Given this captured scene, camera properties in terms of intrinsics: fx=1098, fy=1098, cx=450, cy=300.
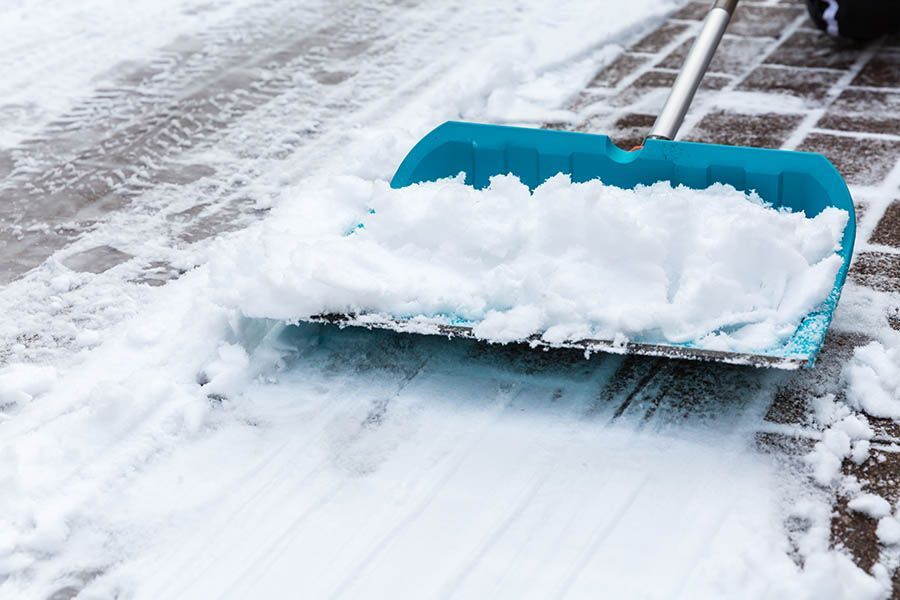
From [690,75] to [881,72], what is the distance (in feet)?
5.46

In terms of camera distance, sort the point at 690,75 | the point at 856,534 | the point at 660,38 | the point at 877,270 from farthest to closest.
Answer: the point at 660,38 → the point at 690,75 → the point at 877,270 → the point at 856,534

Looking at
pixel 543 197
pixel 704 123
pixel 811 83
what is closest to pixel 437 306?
pixel 543 197

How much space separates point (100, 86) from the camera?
4590mm

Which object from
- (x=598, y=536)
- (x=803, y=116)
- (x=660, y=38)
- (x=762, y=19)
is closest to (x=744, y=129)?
(x=803, y=116)

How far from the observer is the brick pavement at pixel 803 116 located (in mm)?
2262

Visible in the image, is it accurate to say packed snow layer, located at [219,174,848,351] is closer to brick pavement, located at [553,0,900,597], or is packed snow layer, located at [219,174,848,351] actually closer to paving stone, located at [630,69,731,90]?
brick pavement, located at [553,0,900,597]

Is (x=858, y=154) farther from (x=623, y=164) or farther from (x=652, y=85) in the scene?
(x=623, y=164)

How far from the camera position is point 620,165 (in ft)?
9.21

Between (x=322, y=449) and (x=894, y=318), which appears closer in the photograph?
(x=322, y=449)

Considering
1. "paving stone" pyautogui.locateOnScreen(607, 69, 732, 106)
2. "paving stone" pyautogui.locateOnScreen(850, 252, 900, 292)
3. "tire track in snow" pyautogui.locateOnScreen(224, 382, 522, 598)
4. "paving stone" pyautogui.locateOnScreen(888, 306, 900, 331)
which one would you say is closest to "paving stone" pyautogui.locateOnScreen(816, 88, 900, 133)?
"paving stone" pyautogui.locateOnScreen(607, 69, 732, 106)

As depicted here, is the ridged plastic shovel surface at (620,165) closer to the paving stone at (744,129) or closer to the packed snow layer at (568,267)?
the packed snow layer at (568,267)

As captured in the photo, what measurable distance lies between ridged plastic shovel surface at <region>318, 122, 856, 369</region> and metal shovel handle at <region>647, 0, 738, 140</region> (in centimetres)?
27

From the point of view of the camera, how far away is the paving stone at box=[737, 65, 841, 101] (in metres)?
4.37

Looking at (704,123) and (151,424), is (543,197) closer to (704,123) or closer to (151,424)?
(151,424)
